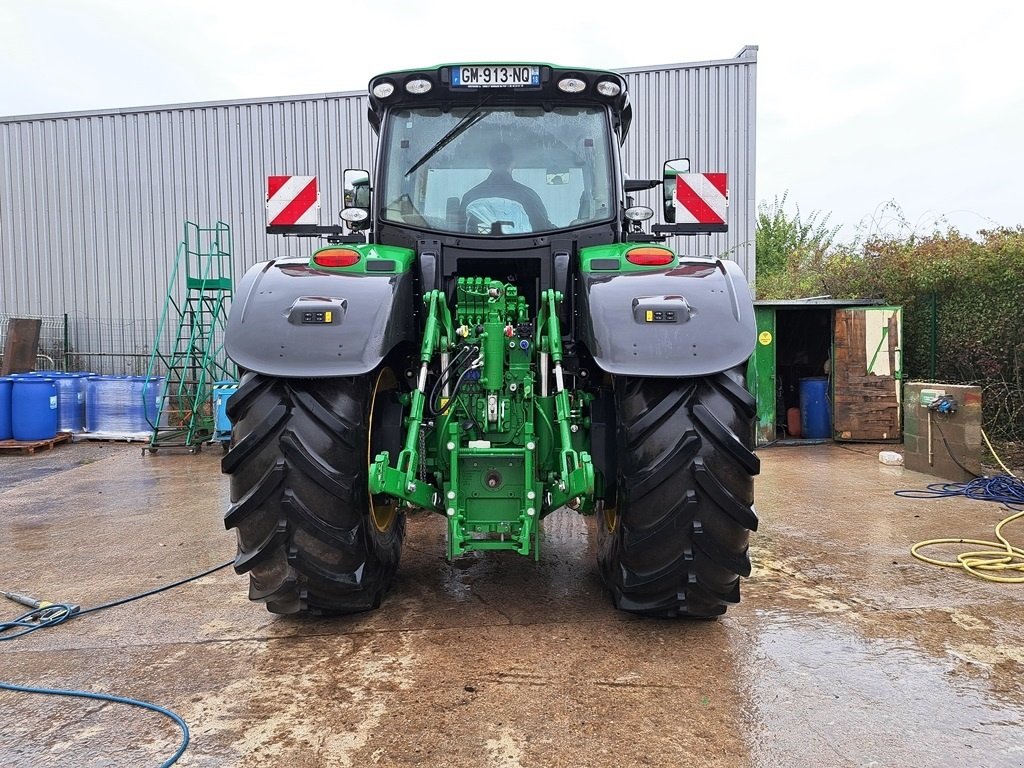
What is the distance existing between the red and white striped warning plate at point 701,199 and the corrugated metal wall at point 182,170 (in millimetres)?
6074

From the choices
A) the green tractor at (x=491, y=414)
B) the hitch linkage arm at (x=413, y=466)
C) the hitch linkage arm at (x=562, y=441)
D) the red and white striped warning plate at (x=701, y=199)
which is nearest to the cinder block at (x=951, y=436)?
the red and white striped warning plate at (x=701, y=199)

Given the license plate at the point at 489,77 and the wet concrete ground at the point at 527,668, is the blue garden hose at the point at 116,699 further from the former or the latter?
the license plate at the point at 489,77

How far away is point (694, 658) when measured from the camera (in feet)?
10.2

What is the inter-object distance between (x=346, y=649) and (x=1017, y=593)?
133 inches

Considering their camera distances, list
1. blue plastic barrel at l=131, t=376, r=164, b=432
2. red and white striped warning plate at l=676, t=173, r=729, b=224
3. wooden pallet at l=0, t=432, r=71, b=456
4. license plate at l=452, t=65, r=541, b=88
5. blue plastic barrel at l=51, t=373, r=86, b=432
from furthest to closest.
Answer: blue plastic barrel at l=51, t=373, r=86, b=432 → blue plastic barrel at l=131, t=376, r=164, b=432 → wooden pallet at l=0, t=432, r=71, b=456 → red and white striped warning plate at l=676, t=173, r=729, b=224 → license plate at l=452, t=65, r=541, b=88

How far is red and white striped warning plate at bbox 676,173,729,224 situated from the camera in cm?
565

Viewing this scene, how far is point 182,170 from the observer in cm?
1279

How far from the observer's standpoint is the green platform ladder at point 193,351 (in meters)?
10.1

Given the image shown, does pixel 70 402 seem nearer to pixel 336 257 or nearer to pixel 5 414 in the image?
pixel 5 414

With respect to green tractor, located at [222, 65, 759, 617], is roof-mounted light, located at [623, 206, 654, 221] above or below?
above

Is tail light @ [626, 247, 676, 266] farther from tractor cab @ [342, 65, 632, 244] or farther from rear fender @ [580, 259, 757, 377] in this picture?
tractor cab @ [342, 65, 632, 244]

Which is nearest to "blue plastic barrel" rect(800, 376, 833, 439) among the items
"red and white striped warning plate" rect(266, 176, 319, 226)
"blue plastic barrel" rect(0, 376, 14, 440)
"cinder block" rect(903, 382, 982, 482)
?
"cinder block" rect(903, 382, 982, 482)

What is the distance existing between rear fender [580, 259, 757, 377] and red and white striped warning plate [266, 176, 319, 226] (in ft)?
10.5

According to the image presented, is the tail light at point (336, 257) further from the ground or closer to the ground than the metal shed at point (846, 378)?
further from the ground
